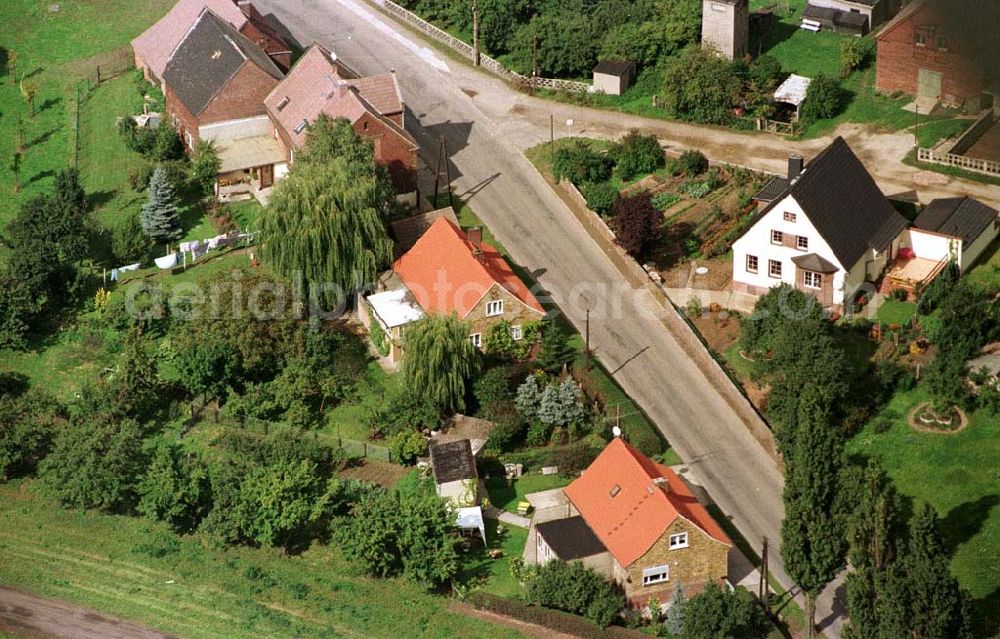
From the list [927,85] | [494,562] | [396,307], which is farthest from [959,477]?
[927,85]

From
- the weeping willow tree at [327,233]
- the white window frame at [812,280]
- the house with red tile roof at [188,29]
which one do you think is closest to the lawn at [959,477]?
the white window frame at [812,280]

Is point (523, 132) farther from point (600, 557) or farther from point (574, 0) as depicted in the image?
point (600, 557)

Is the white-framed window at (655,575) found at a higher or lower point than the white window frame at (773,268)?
lower

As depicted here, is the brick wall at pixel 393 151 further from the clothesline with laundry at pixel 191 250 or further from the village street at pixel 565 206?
the clothesline with laundry at pixel 191 250

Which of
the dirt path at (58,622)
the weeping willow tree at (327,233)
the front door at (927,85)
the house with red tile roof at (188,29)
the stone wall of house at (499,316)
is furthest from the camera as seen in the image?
the house with red tile roof at (188,29)

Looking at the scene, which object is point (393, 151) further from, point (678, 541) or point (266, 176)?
point (678, 541)

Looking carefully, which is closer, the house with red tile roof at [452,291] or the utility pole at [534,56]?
the house with red tile roof at [452,291]
